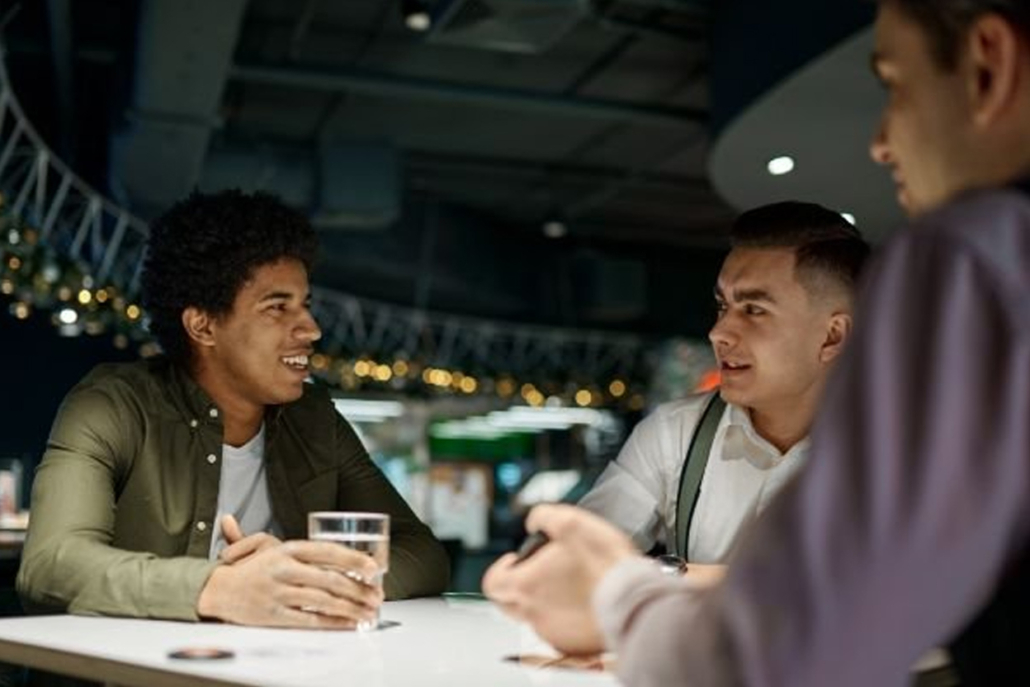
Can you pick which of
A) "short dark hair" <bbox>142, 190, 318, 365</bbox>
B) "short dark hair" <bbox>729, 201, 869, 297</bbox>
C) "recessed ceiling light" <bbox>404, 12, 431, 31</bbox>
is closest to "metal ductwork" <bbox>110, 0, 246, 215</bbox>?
"recessed ceiling light" <bbox>404, 12, 431, 31</bbox>

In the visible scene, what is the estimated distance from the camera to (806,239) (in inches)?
105

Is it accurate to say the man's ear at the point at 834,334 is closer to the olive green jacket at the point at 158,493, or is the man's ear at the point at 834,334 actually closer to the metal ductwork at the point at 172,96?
the olive green jacket at the point at 158,493

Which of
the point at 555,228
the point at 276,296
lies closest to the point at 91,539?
the point at 276,296

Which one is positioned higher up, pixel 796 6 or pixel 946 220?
pixel 796 6

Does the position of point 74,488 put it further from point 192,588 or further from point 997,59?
point 997,59

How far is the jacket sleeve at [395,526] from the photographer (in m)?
2.46

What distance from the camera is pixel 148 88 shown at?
684 cm

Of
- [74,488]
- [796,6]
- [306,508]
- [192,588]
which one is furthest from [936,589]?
[796,6]

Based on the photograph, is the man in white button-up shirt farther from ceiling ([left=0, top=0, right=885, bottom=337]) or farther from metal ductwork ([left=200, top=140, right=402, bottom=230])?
metal ductwork ([left=200, top=140, right=402, bottom=230])

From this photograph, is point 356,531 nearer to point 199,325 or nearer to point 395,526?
point 395,526

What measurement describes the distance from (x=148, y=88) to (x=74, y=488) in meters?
4.91

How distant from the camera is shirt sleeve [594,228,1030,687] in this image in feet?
2.45

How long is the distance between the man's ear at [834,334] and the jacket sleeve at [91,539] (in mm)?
1321

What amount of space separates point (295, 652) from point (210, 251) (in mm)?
1373
